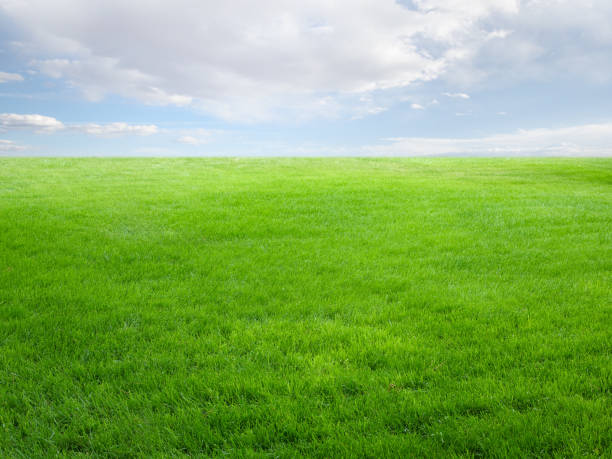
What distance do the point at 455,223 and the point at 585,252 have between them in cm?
386

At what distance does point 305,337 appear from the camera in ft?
17.9

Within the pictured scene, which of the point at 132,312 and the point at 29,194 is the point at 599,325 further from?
the point at 29,194

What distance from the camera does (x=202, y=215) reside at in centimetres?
1338

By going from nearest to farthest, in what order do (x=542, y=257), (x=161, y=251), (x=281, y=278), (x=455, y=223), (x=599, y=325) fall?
(x=599, y=325)
(x=281, y=278)
(x=542, y=257)
(x=161, y=251)
(x=455, y=223)

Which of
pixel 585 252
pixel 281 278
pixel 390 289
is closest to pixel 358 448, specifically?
pixel 390 289

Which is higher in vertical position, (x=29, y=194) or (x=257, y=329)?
(x=29, y=194)

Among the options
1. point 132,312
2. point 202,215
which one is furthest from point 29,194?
point 132,312

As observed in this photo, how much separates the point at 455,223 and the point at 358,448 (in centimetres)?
1034

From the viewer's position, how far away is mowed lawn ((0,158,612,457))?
3.76 meters

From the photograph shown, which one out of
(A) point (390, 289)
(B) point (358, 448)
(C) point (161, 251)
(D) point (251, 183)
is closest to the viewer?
(B) point (358, 448)

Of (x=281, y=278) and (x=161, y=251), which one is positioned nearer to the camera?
(x=281, y=278)

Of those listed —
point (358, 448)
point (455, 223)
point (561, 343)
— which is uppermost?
point (455, 223)

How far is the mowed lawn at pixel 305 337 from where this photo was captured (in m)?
3.76

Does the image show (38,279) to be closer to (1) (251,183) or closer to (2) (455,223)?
(2) (455,223)
